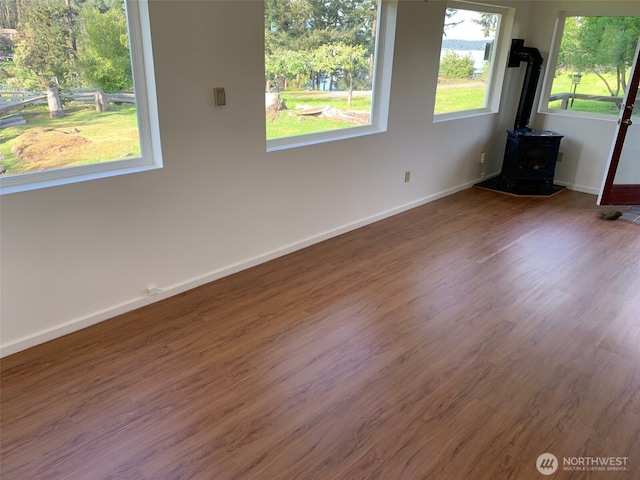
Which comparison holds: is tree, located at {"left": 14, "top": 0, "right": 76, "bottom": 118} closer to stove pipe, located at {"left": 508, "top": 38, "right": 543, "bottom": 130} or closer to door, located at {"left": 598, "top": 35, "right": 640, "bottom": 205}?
stove pipe, located at {"left": 508, "top": 38, "right": 543, "bottom": 130}

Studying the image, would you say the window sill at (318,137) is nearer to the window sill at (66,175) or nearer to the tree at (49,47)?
the window sill at (66,175)

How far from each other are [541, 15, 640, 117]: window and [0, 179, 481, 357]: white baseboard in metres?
2.70

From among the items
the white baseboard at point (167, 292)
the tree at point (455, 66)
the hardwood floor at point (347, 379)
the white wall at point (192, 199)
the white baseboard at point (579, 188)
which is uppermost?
the tree at point (455, 66)

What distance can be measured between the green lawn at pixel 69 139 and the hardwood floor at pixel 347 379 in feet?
3.11

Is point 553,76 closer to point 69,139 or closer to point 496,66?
point 496,66

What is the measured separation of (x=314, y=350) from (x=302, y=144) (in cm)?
166

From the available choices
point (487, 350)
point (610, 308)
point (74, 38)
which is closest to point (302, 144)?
point (74, 38)

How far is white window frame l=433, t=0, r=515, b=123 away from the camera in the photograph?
4.88 meters

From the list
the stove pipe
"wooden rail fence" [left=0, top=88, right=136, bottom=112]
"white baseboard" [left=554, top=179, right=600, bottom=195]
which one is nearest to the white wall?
"wooden rail fence" [left=0, top=88, right=136, bottom=112]

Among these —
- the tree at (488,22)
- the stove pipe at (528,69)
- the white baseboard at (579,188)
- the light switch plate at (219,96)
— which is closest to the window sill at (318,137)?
the light switch plate at (219,96)

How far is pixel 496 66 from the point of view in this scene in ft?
17.7

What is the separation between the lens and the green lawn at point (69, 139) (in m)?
2.30

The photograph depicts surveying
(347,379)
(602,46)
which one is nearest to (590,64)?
(602,46)

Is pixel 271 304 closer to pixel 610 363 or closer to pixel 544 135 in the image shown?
Answer: pixel 610 363
